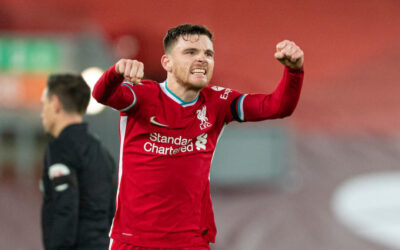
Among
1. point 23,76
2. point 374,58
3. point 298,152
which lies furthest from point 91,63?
point 374,58

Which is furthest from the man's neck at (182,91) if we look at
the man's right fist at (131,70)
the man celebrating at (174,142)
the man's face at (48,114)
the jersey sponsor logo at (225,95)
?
the man's face at (48,114)

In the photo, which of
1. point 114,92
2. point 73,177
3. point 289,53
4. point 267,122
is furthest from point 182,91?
A: point 267,122

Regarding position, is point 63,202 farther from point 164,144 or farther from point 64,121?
point 164,144

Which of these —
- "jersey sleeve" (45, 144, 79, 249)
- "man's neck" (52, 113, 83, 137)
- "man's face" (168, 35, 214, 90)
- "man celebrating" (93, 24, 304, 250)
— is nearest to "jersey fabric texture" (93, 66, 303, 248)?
"man celebrating" (93, 24, 304, 250)

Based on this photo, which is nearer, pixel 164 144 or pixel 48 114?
pixel 164 144

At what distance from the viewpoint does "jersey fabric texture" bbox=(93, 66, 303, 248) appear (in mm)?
2575

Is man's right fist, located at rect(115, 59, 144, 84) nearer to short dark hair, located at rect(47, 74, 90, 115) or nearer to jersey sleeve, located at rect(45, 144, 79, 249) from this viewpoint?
jersey sleeve, located at rect(45, 144, 79, 249)

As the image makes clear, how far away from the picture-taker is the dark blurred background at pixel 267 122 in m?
7.67

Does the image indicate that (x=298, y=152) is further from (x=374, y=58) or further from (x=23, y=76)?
(x=23, y=76)

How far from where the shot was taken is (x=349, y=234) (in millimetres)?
7543

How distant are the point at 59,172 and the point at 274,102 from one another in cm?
126

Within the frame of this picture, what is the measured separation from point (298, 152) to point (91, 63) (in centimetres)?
439

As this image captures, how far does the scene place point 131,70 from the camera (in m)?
2.31

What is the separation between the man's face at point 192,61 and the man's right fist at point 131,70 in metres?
0.32
